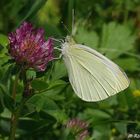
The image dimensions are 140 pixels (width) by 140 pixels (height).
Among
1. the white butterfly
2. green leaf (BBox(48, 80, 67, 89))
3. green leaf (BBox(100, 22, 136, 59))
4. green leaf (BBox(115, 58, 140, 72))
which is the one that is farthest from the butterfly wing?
green leaf (BBox(100, 22, 136, 59))

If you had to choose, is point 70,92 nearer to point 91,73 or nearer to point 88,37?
point 91,73

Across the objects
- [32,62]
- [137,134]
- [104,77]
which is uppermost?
[32,62]

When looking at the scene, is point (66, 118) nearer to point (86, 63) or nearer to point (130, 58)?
point (86, 63)

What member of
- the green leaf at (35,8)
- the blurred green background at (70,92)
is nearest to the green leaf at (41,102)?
the blurred green background at (70,92)

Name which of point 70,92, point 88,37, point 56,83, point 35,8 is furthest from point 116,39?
point 56,83

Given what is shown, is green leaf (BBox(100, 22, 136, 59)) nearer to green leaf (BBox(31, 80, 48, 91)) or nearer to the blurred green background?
the blurred green background

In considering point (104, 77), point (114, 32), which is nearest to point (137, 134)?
point (104, 77)
